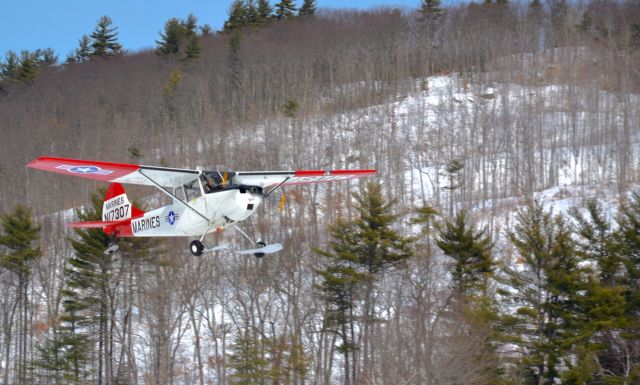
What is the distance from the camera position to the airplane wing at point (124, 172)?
17.7 meters

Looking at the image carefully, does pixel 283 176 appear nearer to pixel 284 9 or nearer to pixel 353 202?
pixel 353 202

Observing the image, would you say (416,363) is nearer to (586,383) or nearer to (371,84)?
(586,383)

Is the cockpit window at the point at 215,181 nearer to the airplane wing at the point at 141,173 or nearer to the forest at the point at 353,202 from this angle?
the airplane wing at the point at 141,173

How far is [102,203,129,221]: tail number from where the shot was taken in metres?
21.1

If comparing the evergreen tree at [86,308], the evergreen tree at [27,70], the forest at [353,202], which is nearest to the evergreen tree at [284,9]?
the forest at [353,202]

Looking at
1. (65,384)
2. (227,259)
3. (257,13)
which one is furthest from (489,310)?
(257,13)

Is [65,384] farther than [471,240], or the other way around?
[65,384]

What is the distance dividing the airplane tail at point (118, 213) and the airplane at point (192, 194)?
4cm

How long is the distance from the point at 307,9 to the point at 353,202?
4924cm

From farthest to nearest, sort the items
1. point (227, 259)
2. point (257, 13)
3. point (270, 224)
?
point (257, 13) → point (270, 224) → point (227, 259)

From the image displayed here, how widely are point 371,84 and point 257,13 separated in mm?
27990

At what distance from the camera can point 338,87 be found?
226 ft

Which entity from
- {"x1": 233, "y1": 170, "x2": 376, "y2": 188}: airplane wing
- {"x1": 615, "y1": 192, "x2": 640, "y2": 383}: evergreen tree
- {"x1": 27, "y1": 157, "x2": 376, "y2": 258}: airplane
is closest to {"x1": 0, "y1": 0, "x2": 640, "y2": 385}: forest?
{"x1": 615, "y1": 192, "x2": 640, "y2": 383}: evergreen tree

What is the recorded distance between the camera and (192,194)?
18.2 meters
